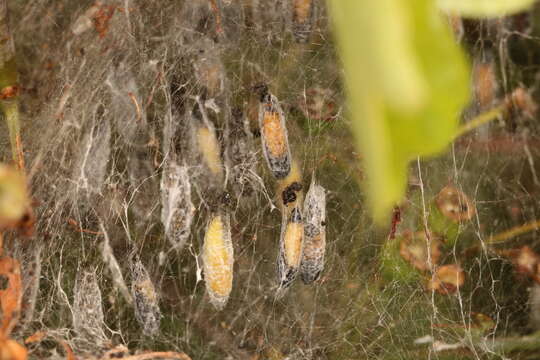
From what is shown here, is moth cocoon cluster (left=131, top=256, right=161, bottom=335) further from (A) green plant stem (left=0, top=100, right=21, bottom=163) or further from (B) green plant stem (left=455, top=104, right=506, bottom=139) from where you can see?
(B) green plant stem (left=455, top=104, right=506, bottom=139)

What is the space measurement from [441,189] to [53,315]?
2.33 feet

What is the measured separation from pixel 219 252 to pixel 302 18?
412 mm

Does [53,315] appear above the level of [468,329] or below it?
above

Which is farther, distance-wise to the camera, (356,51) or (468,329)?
(468,329)

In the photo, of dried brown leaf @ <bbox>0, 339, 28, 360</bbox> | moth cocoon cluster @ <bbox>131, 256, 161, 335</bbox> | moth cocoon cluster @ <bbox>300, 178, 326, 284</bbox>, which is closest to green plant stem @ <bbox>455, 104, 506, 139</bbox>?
moth cocoon cluster @ <bbox>300, 178, 326, 284</bbox>

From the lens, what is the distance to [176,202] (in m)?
0.98

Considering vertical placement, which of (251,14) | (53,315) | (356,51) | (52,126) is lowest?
(53,315)

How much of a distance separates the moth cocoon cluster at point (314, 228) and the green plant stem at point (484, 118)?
10.9 inches

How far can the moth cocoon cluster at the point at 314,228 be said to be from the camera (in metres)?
0.94

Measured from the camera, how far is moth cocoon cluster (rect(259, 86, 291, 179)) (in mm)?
934

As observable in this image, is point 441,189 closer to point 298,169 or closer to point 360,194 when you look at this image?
point 360,194

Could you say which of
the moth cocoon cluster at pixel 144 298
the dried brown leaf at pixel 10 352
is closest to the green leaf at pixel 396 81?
the dried brown leaf at pixel 10 352

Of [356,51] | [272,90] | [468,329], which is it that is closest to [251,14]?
[272,90]

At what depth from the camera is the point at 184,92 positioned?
95cm
